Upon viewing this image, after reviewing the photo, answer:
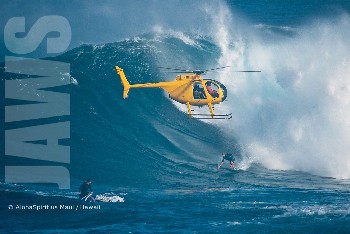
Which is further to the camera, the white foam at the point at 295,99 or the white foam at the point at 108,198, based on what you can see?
the white foam at the point at 295,99

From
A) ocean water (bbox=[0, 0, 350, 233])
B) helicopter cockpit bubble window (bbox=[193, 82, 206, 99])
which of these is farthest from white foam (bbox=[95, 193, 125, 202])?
helicopter cockpit bubble window (bbox=[193, 82, 206, 99])

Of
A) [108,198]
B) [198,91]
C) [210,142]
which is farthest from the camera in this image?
[210,142]

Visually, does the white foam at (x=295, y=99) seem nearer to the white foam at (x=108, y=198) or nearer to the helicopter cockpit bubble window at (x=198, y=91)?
the helicopter cockpit bubble window at (x=198, y=91)

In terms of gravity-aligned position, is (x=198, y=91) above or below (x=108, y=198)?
above

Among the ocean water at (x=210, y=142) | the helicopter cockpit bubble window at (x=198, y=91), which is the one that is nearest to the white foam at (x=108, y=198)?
the ocean water at (x=210, y=142)

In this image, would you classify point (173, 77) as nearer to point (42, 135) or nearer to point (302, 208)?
point (42, 135)

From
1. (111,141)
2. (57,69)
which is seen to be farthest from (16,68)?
(111,141)

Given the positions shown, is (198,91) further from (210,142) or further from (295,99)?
(295,99)

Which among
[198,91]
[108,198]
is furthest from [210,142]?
[108,198]
